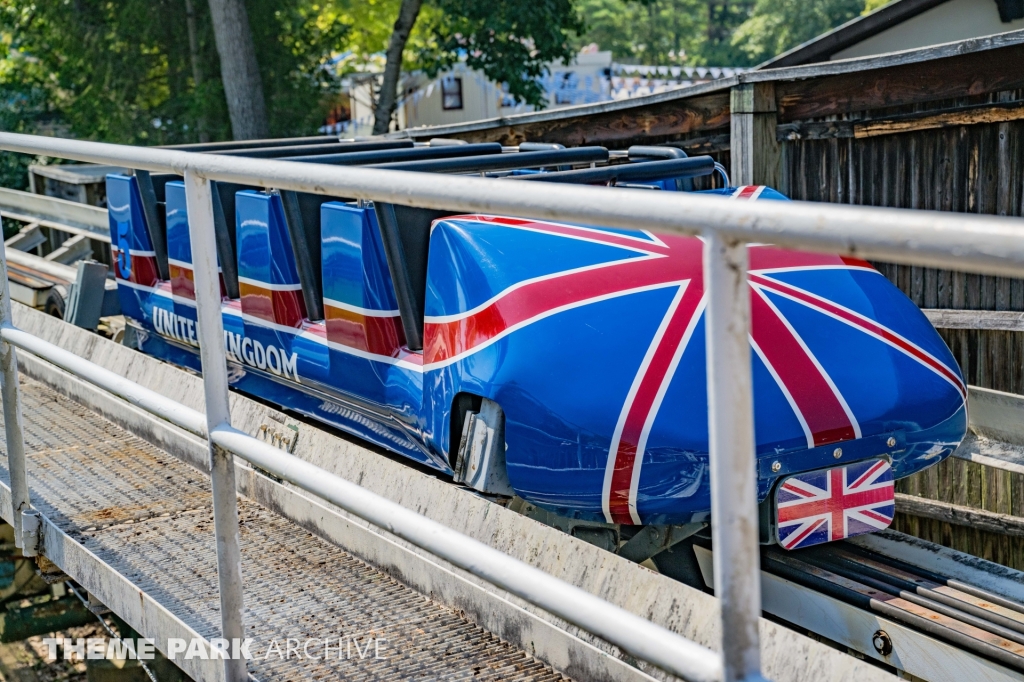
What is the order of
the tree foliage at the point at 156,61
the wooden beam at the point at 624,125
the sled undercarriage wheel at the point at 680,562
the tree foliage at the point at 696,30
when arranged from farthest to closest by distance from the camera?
the tree foliage at the point at 696,30 → the tree foliage at the point at 156,61 → the wooden beam at the point at 624,125 → the sled undercarriage wheel at the point at 680,562

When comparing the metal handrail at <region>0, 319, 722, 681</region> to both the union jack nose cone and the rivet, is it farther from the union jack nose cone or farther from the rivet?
the rivet

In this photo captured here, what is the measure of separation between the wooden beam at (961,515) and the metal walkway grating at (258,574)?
389 centimetres

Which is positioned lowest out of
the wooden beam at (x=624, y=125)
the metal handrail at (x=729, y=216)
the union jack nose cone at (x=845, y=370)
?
the union jack nose cone at (x=845, y=370)

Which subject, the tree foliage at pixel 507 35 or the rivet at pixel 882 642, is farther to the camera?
the tree foliage at pixel 507 35

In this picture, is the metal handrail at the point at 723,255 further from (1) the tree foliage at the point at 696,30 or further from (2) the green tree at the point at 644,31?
(2) the green tree at the point at 644,31

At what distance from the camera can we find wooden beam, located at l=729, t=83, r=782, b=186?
680 cm

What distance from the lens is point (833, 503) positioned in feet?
11.1

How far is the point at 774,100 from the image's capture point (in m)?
6.82

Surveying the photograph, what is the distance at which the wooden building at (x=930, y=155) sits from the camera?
5805mm

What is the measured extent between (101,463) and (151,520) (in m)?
0.63

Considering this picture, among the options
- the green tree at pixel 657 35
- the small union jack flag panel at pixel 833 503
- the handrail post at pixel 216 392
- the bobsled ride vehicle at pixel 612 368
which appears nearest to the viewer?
the handrail post at pixel 216 392

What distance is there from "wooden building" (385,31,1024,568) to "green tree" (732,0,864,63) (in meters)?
55.5

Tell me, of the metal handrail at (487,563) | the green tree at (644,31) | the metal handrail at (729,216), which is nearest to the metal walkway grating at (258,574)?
the metal handrail at (487,563)

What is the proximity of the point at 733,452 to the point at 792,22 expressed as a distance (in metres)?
62.8
